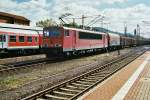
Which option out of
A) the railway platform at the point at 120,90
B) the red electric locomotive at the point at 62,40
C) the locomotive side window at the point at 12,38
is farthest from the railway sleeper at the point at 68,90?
the locomotive side window at the point at 12,38

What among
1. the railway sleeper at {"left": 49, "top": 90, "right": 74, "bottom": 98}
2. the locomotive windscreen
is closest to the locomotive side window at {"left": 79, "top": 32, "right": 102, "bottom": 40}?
the locomotive windscreen

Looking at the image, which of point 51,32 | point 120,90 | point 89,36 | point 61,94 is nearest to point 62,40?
point 51,32

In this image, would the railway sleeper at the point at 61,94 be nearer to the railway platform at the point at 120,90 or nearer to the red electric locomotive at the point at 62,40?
the railway platform at the point at 120,90

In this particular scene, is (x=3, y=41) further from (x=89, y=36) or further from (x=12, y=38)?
(x=89, y=36)

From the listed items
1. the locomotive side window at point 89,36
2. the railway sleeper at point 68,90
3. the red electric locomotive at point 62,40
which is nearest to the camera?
the railway sleeper at point 68,90

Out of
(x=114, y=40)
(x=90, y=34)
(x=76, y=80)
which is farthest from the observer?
(x=114, y=40)

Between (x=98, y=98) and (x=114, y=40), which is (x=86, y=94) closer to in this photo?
(x=98, y=98)

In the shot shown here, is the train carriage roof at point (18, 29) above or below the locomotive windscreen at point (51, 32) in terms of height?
above

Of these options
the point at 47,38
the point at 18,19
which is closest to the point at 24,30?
the point at 47,38

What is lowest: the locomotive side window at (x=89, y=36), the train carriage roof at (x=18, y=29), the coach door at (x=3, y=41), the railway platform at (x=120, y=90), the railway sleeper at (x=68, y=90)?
the railway platform at (x=120, y=90)

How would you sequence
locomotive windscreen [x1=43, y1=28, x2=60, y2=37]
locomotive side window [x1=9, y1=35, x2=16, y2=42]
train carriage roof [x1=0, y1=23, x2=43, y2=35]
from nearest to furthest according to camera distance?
1. locomotive windscreen [x1=43, y1=28, x2=60, y2=37]
2. train carriage roof [x1=0, y1=23, x2=43, y2=35]
3. locomotive side window [x1=9, y1=35, x2=16, y2=42]

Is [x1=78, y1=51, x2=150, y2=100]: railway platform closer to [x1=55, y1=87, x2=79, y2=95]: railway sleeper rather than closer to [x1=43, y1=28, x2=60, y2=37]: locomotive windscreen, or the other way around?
[x1=55, y1=87, x2=79, y2=95]: railway sleeper

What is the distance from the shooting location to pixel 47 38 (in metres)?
31.4

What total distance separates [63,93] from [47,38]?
1908 centimetres
